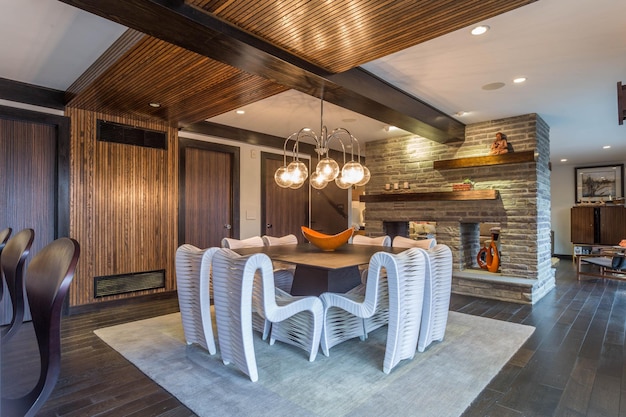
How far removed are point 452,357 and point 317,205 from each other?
474cm

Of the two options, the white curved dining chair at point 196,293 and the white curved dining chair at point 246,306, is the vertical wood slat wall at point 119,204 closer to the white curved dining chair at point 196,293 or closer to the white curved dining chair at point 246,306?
the white curved dining chair at point 196,293

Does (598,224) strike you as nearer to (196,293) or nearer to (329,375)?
(329,375)

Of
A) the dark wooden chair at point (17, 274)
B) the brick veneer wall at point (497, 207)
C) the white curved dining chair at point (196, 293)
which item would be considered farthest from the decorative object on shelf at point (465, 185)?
the dark wooden chair at point (17, 274)

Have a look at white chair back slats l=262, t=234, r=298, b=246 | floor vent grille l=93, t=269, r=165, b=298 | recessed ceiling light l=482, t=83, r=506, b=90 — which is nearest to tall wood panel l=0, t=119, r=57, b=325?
floor vent grille l=93, t=269, r=165, b=298

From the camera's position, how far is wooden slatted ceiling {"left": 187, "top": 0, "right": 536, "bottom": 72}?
2.01 metres

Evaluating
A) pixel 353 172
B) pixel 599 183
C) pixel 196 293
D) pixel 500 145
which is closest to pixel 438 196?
pixel 500 145

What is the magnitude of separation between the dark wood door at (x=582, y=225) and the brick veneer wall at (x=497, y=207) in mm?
4181

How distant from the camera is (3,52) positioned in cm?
297

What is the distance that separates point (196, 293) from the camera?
8.90ft

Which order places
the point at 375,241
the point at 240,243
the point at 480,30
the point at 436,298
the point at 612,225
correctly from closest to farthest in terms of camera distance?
the point at 480,30, the point at 436,298, the point at 240,243, the point at 375,241, the point at 612,225

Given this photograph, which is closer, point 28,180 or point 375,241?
point 28,180

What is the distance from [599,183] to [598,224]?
1178 mm

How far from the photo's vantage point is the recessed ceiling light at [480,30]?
2.52 m

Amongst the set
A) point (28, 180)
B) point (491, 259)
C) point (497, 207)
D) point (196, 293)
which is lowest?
point (491, 259)
